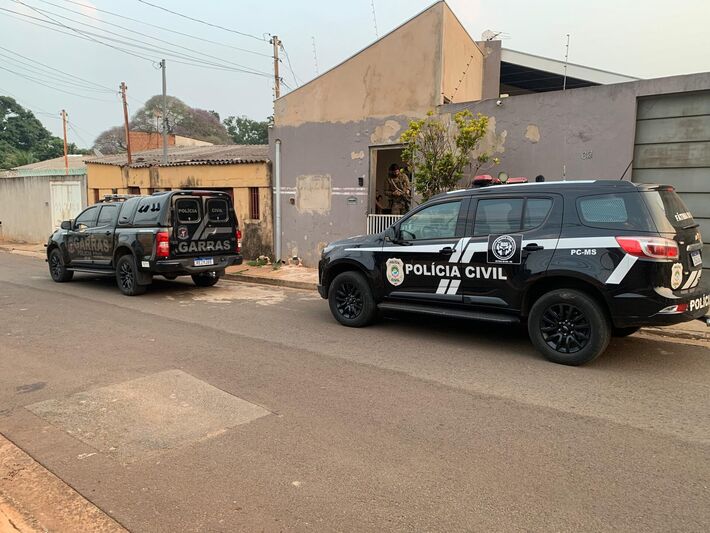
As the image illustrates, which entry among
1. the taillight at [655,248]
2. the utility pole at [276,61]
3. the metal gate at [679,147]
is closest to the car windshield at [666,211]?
the taillight at [655,248]

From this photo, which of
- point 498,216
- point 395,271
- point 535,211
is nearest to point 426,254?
point 395,271

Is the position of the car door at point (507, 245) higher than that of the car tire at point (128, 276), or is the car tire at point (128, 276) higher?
the car door at point (507, 245)

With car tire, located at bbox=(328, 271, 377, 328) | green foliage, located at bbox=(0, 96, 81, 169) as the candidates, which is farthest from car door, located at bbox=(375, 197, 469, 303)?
green foliage, located at bbox=(0, 96, 81, 169)

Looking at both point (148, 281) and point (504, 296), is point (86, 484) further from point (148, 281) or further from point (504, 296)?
point (148, 281)

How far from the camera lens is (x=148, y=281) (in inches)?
388

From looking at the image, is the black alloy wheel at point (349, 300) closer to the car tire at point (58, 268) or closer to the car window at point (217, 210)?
the car window at point (217, 210)

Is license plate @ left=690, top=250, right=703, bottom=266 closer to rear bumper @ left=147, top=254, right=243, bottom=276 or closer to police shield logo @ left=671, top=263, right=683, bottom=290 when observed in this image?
police shield logo @ left=671, top=263, right=683, bottom=290

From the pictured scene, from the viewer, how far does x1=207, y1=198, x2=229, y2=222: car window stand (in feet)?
33.3

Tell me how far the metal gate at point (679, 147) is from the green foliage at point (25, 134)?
190 ft

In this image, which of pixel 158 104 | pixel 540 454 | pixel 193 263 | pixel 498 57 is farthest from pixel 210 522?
pixel 158 104

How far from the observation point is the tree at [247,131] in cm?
6581

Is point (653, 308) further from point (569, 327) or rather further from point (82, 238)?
point (82, 238)

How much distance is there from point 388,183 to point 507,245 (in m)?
8.73

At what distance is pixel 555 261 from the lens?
5.43 metres
